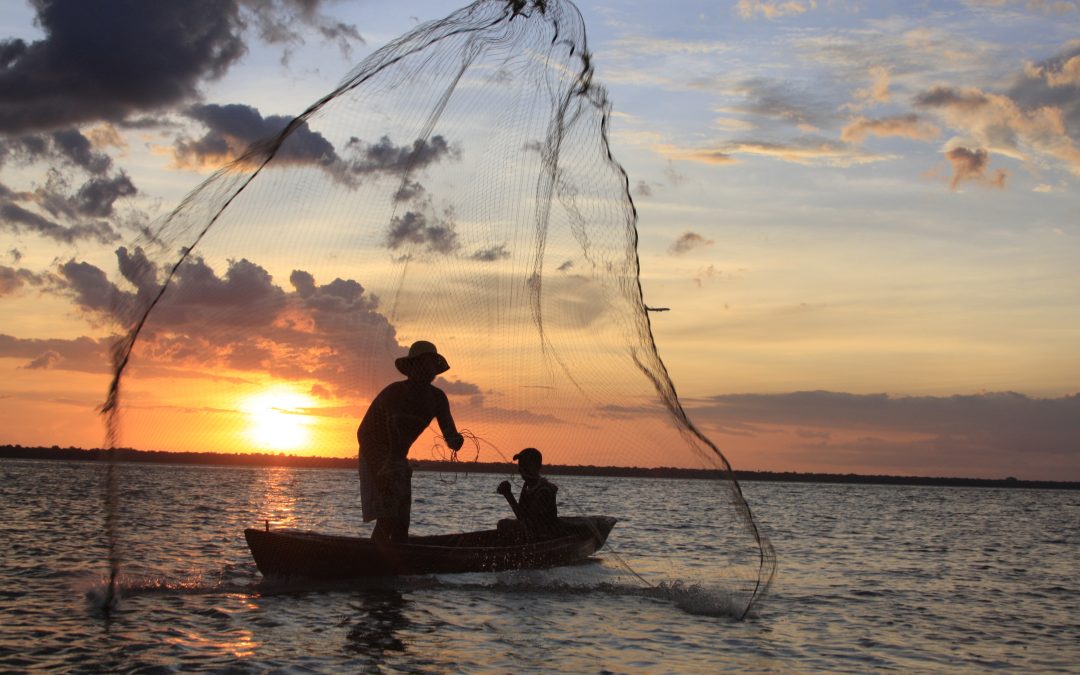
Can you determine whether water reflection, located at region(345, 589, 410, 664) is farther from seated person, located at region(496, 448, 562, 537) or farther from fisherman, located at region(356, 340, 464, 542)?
seated person, located at region(496, 448, 562, 537)

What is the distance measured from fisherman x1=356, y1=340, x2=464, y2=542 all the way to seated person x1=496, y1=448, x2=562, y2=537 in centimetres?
242

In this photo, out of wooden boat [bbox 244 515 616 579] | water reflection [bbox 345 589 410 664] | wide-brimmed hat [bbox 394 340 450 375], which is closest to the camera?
water reflection [bbox 345 589 410 664]

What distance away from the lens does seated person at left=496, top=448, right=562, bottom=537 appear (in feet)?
52.1

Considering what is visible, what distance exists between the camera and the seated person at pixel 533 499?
1588 centimetres

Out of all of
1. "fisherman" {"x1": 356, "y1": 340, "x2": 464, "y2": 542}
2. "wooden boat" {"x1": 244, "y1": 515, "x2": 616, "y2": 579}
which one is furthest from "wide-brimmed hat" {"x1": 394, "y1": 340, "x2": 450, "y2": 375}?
"wooden boat" {"x1": 244, "y1": 515, "x2": 616, "y2": 579}

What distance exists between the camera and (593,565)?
1969cm

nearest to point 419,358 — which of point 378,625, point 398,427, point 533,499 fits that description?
point 398,427

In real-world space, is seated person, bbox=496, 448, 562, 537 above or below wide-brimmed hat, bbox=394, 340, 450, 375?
below

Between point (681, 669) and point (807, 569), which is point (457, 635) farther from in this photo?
point (807, 569)

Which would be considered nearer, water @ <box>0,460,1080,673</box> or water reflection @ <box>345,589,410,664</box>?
water @ <box>0,460,1080,673</box>

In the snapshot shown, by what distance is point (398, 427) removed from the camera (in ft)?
43.0

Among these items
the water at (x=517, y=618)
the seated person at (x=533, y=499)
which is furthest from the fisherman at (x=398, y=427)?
the seated person at (x=533, y=499)

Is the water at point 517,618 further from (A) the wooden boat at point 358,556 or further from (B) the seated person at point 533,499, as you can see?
(B) the seated person at point 533,499

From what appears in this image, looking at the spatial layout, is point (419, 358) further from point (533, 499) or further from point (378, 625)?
point (533, 499)
